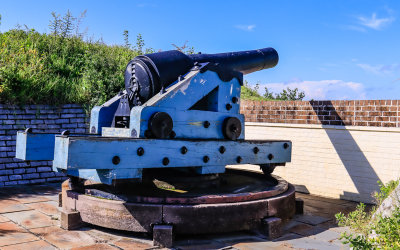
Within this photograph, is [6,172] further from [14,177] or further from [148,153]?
[148,153]

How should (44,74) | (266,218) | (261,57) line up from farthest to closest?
(44,74) < (261,57) < (266,218)

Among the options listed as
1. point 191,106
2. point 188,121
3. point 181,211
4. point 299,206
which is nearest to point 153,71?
point 191,106

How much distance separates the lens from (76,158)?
3707 mm

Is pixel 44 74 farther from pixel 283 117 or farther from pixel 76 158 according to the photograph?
pixel 76 158

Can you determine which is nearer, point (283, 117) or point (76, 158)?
point (76, 158)

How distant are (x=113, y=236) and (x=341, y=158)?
166 inches

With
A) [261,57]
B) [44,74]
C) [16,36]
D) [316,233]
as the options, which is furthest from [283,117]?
[16,36]

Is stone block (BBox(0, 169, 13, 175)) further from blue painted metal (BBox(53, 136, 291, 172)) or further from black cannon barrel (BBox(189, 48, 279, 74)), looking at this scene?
black cannon barrel (BBox(189, 48, 279, 74))

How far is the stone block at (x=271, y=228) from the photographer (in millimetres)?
4277

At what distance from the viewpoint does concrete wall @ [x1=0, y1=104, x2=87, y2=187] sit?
7.26 metres

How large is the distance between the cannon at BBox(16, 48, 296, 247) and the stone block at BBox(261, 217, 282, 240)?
0.01 meters

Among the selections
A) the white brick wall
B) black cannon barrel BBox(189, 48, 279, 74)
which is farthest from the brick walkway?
black cannon barrel BBox(189, 48, 279, 74)

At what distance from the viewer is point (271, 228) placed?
14.1ft

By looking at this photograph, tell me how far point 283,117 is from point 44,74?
576cm
